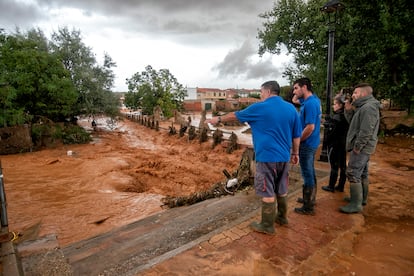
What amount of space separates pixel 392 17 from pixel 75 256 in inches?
400

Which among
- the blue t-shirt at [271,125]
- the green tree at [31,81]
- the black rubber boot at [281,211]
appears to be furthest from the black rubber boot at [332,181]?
the green tree at [31,81]

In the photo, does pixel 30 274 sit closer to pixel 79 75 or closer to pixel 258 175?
pixel 258 175

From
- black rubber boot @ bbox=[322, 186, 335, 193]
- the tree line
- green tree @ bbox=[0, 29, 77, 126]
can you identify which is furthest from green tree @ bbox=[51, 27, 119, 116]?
black rubber boot @ bbox=[322, 186, 335, 193]

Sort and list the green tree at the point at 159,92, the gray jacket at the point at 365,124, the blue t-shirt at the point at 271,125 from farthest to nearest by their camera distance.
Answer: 1. the green tree at the point at 159,92
2. the gray jacket at the point at 365,124
3. the blue t-shirt at the point at 271,125

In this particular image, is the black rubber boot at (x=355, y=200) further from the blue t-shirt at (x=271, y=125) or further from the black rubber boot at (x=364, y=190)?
the blue t-shirt at (x=271, y=125)

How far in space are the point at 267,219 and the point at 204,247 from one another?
0.84m

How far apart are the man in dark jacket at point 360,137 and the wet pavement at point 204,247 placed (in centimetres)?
34

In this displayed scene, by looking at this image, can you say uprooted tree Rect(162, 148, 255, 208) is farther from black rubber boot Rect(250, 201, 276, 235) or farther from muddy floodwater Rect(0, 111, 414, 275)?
black rubber boot Rect(250, 201, 276, 235)

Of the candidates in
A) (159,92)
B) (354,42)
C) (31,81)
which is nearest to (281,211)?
(354,42)

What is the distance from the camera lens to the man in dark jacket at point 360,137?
3135 millimetres

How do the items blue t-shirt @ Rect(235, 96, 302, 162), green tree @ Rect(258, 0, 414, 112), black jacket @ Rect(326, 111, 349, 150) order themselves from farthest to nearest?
green tree @ Rect(258, 0, 414, 112)
black jacket @ Rect(326, 111, 349, 150)
blue t-shirt @ Rect(235, 96, 302, 162)

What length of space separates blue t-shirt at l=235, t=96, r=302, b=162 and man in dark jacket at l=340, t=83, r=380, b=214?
3.84ft

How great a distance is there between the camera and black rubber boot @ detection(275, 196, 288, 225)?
2.98 metres

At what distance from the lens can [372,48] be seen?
27.3 feet
